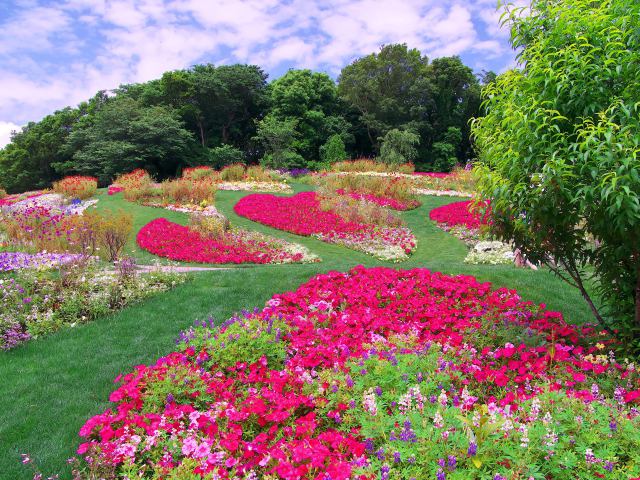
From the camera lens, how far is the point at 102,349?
16.1 feet

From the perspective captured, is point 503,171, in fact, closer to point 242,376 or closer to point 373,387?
point 373,387

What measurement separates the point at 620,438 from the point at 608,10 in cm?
334

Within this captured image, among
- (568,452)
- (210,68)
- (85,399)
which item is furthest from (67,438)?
(210,68)

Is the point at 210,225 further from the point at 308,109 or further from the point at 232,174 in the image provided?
the point at 308,109

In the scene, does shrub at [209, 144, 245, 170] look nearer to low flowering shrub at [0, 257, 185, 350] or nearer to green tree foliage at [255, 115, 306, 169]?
green tree foliage at [255, 115, 306, 169]

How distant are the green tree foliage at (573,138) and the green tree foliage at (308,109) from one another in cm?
2684

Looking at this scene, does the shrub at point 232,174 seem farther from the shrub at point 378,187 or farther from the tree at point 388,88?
the tree at point 388,88

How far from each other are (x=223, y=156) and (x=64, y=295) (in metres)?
23.5

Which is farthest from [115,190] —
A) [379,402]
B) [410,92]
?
[410,92]

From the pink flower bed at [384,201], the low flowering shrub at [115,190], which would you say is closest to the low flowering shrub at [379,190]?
the pink flower bed at [384,201]

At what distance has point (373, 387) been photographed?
3318mm

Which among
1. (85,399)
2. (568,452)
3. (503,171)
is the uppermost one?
(503,171)

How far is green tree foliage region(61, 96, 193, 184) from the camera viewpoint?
25.7 m

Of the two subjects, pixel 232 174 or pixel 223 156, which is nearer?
pixel 232 174
